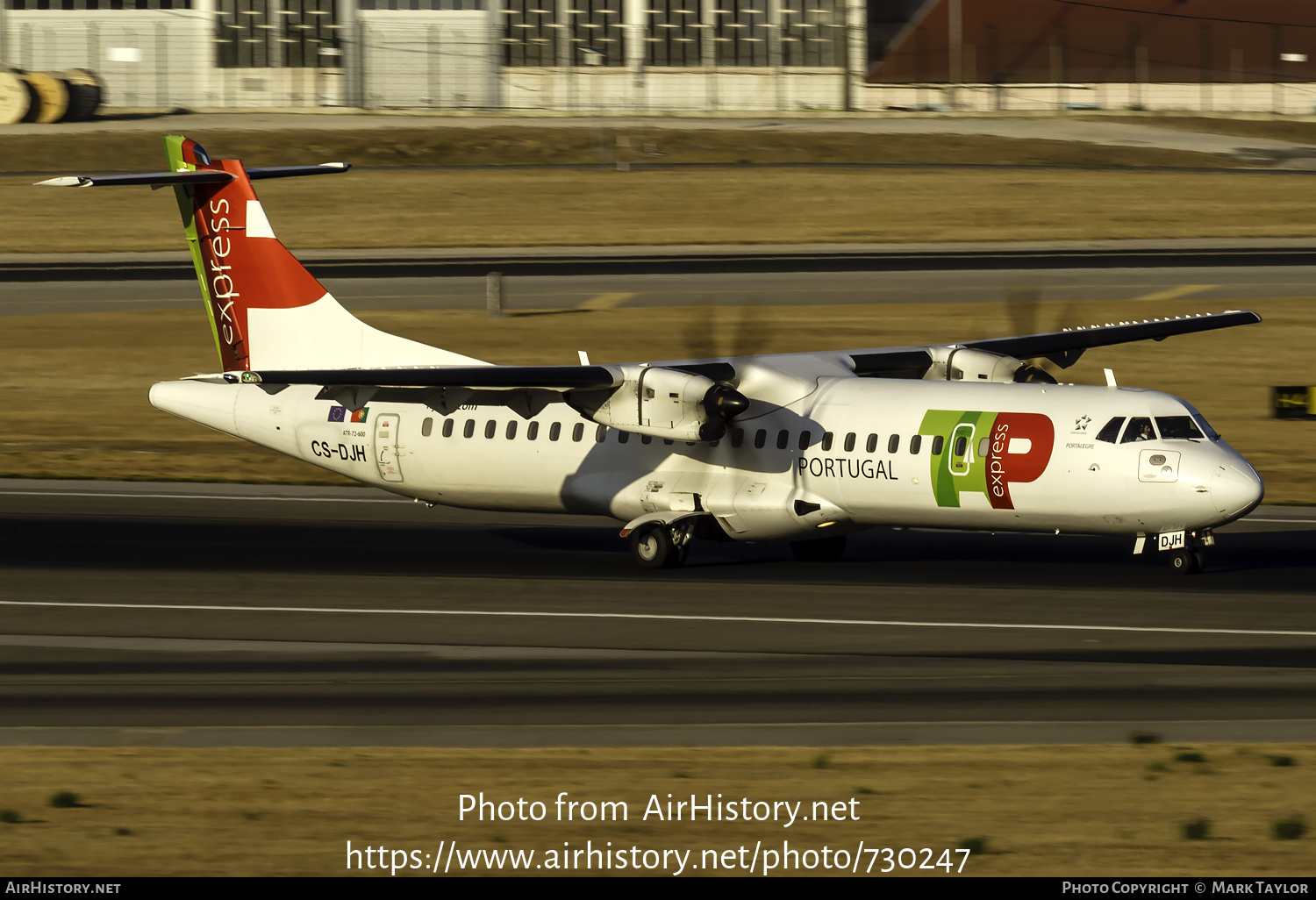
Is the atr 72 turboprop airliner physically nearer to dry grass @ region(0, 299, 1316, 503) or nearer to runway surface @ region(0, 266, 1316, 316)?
dry grass @ region(0, 299, 1316, 503)

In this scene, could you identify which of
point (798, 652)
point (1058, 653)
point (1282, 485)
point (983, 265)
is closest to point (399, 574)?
point (798, 652)

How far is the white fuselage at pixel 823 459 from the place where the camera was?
23.1 metres

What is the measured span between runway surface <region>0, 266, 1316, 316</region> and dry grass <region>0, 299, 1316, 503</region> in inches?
46.6

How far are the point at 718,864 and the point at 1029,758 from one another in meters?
4.14

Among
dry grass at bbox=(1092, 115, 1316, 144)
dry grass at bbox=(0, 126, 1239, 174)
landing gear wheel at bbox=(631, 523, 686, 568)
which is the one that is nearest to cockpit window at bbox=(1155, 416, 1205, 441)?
landing gear wheel at bbox=(631, 523, 686, 568)

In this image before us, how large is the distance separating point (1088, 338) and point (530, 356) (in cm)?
2173

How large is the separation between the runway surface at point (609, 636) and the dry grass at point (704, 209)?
36676 millimetres

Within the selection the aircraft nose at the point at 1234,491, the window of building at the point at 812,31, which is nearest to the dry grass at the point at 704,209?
the window of building at the point at 812,31

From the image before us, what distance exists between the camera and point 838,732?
16328mm

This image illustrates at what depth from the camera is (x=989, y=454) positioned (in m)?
23.7

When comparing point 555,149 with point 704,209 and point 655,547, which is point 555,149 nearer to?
point 704,209

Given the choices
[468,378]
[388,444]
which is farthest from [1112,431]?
[388,444]

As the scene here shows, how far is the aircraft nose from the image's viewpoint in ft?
73.5

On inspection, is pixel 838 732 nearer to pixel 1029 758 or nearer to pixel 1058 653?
pixel 1029 758
